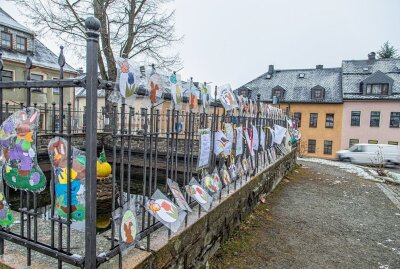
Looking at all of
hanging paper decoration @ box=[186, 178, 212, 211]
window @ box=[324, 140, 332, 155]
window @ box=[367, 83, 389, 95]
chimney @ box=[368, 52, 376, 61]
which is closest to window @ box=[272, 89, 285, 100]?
window @ box=[324, 140, 332, 155]

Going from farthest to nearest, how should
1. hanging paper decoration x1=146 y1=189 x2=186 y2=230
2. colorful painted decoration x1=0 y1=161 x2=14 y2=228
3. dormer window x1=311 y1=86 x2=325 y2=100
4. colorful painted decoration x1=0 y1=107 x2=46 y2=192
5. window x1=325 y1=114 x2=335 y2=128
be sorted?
dormer window x1=311 y1=86 x2=325 y2=100, window x1=325 y1=114 x2=335 y2=128, hanging paper decoration x1=146 y1=189 x2=186 y2=230, colorful painted decoration x1=0 y1=161 x2=14 y2=228, colorful painted decoration x1=0 y1=107 x2=46 y2=192

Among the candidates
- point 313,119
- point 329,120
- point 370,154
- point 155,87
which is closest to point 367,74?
point 329,120

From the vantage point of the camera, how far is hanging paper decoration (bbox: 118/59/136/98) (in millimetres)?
1947

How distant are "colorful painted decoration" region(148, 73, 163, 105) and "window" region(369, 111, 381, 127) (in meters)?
30.8

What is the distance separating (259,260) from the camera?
3557 millimetres

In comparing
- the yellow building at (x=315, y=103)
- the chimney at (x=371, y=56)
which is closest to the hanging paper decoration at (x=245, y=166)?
the yellow building at (x=315, y=103)

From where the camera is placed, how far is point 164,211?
2.44m

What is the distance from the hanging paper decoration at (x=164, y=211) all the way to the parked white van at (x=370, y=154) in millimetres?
19654

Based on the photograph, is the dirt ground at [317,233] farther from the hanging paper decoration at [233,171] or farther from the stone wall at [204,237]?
the hanging paper decoration at [233,171]

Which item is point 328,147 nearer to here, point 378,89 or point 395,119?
point 395,119

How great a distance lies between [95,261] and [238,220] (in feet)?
9.78

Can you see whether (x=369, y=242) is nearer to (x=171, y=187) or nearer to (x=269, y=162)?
(x=269, y=162)

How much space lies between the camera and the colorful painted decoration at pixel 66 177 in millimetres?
1853

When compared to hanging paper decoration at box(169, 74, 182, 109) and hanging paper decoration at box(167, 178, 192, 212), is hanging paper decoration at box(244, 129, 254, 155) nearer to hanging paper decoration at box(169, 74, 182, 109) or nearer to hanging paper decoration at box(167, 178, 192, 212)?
hanging paper decoration at box(169, 74, 182, 109)
